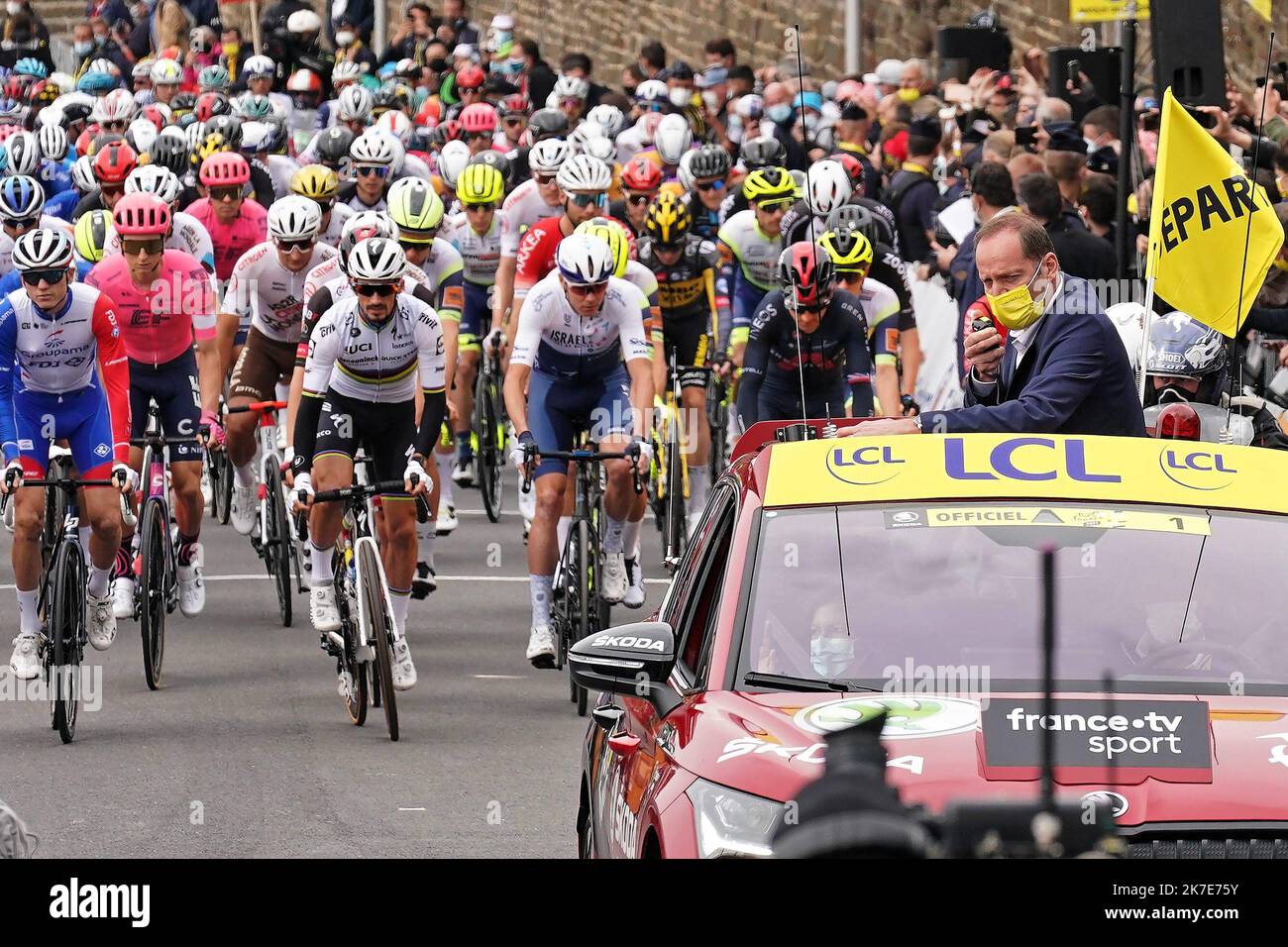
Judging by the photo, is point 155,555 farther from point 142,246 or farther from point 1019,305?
point 1019,305

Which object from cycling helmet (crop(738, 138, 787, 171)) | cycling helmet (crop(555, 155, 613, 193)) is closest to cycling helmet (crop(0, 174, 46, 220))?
cycling helmet (crop(555, 155, 613, 193))

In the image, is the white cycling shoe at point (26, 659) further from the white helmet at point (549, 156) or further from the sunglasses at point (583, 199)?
the white helmet at point (549, 156)

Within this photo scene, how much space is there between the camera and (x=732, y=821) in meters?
4.55

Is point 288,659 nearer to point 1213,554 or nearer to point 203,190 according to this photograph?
point 203,190

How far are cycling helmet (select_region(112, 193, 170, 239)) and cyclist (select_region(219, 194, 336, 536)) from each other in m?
0.85

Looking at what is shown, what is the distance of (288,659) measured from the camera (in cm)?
1268

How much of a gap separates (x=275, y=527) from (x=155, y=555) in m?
1.57

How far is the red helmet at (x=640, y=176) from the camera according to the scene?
18.3m

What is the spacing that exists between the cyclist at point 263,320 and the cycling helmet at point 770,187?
10.6 feet

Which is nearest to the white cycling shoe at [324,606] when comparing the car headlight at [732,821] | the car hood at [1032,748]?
the car hood at [1032,748]

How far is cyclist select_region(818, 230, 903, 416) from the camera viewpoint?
556 inches

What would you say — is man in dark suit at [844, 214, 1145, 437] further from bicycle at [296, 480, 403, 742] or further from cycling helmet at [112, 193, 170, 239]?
cycling helmet at [112, 193, 170, 239]

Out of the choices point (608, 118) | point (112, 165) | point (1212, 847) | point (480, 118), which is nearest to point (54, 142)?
point (480, 118)

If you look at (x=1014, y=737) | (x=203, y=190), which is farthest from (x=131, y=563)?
(x=1014, y=737)
